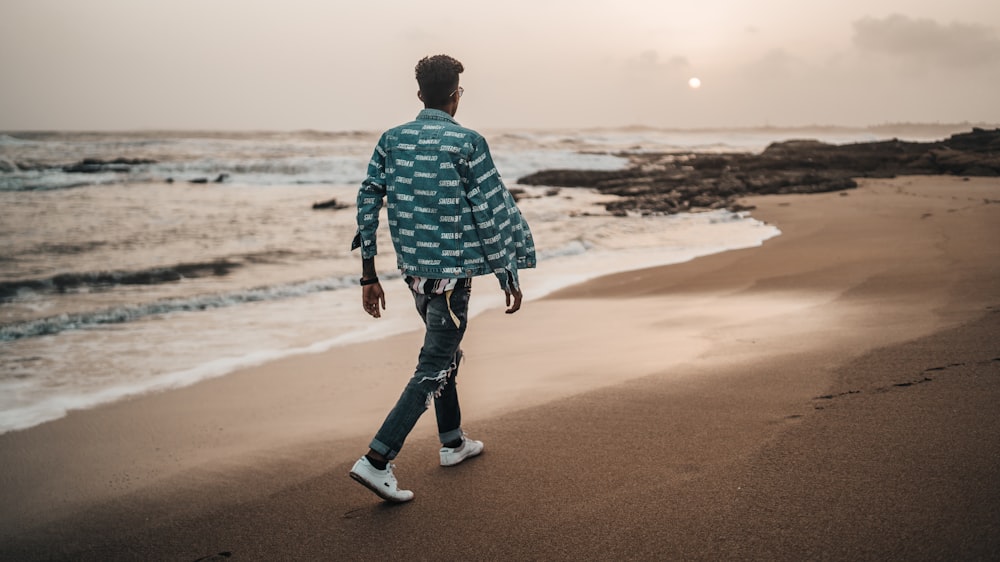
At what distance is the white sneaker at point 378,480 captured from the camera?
9.33ft

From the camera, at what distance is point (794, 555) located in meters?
2.21

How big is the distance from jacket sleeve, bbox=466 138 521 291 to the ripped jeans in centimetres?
17

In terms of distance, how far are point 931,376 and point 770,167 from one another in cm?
2578

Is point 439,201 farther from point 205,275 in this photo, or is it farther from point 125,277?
point 125,277

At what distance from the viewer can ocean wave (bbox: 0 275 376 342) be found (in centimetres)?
691

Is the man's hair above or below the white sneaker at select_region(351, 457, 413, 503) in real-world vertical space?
above

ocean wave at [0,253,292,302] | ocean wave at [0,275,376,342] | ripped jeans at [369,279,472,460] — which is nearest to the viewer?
ripped jeans at [369,279,472,460]

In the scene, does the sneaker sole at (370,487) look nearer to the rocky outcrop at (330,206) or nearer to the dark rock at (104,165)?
the rocky outcrop at (330,206)

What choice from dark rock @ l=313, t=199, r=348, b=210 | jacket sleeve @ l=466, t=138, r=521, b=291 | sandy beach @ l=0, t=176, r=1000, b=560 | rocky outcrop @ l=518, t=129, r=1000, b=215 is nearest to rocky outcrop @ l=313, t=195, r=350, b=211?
dark rock @ l=313, t=199, r=348, b=210

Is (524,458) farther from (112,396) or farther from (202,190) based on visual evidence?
(202,190)

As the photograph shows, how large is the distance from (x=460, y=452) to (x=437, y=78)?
1.71 meters

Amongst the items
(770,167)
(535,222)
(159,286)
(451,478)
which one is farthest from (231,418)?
(770,167)

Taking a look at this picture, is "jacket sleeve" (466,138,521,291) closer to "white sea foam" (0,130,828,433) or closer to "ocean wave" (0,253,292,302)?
"white sea foam" (0,130,828,433)

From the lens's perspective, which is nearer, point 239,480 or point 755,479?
point 755,479
